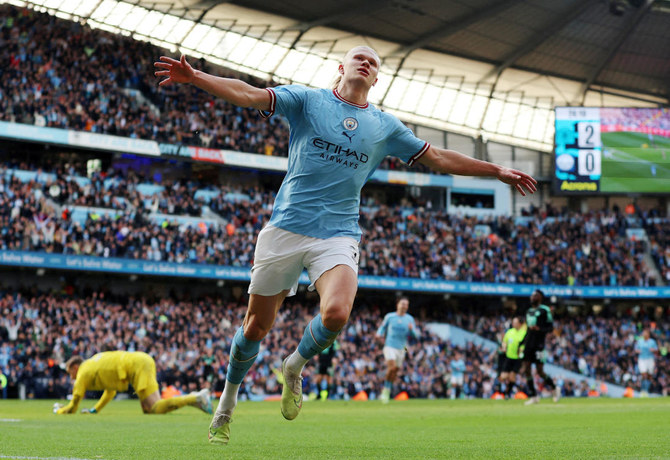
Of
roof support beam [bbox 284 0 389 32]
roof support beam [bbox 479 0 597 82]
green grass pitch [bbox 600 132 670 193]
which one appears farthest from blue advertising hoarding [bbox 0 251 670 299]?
roof support beam [bbox 479 0 597 82]

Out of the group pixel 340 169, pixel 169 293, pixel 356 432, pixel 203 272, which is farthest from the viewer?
pixel 169 293

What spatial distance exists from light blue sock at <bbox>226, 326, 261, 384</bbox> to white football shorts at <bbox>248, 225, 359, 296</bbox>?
1.79 ft

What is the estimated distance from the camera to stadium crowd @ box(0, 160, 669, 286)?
29.4m

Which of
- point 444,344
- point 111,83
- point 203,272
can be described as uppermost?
point 111,83

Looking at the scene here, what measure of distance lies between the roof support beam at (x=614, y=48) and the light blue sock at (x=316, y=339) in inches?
1365

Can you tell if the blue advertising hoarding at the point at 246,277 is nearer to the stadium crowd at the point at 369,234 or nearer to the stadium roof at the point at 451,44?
the stadium crowd at the point at 369,234

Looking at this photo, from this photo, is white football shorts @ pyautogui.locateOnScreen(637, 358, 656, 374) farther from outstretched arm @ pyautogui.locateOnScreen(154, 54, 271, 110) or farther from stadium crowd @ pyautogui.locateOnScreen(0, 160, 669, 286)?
outstretched arm @ pyautogui.locateOnScreen(154, 54, 271, 110)

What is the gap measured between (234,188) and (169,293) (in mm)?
7151

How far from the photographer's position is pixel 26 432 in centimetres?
803

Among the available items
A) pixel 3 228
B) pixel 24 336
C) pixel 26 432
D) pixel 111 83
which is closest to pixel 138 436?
pixel 26 432

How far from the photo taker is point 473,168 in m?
6.18

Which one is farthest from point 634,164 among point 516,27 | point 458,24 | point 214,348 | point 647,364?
point 214,348

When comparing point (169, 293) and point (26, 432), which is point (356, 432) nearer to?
point (26, 432)

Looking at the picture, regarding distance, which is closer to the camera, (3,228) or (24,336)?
(24,336)
